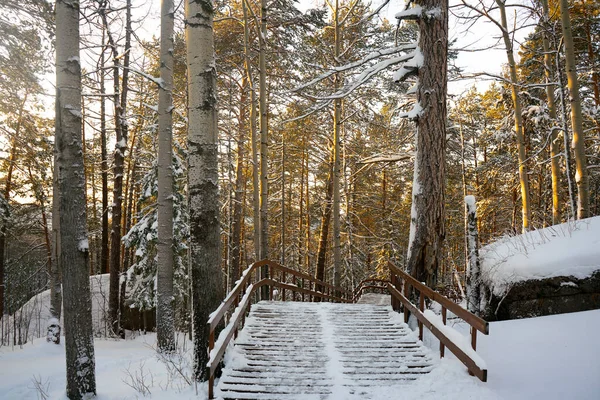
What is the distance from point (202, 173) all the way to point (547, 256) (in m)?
6.24

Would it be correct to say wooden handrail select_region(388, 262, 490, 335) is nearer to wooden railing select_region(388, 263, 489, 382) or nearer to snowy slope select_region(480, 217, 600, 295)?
wooden railing select_region(388, 263, 489, 382)

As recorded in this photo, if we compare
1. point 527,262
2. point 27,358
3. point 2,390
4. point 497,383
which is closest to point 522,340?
point 497,383

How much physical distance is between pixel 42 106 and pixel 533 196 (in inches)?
1194

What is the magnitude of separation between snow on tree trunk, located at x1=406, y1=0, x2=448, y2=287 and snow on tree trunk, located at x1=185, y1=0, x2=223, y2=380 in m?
3.88

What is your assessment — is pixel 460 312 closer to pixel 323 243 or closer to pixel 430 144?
pixel 430 144

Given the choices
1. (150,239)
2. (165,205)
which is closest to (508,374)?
(165,205)

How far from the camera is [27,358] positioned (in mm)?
9086

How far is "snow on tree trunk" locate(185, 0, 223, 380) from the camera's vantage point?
558cm

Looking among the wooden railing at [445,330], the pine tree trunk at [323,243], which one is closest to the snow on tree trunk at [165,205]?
the wooden railing at [445,330]

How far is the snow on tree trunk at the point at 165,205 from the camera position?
347 inches

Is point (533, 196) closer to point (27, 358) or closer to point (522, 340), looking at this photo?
point (522, 340)

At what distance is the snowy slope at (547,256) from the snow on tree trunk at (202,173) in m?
5.17

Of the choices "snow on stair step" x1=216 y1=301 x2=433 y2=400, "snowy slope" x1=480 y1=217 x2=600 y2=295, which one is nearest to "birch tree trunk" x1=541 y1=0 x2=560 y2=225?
"snowy slope" x1=480 y1=217 x2=600 y2=295

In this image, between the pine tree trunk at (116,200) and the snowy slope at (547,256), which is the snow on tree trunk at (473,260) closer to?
the snowy slope at (547,256)
